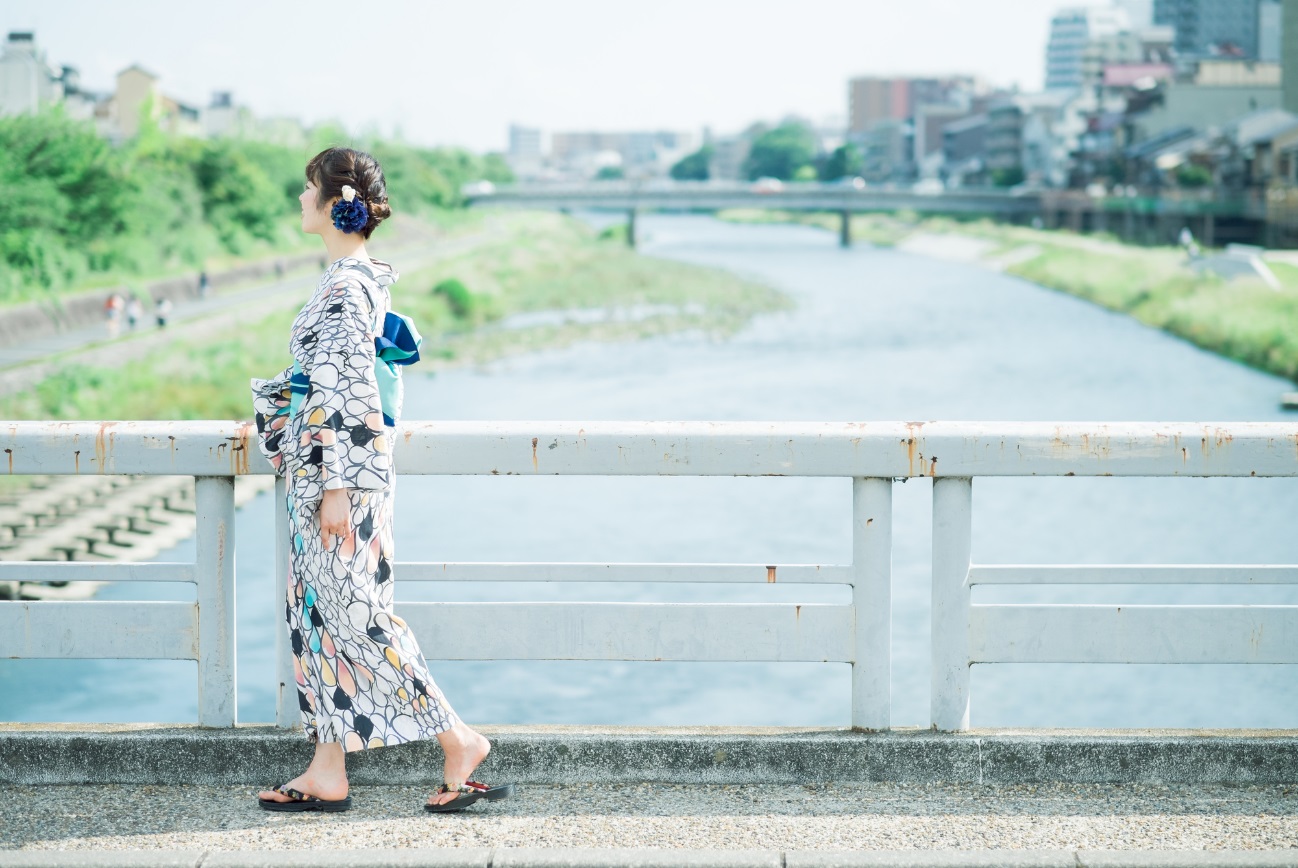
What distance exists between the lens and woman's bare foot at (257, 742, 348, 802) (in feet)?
10.3

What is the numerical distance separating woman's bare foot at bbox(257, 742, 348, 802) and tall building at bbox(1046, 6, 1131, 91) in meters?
144

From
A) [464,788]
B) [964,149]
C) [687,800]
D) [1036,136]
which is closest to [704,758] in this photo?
[687,800]

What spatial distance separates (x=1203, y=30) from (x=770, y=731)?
142873 mm

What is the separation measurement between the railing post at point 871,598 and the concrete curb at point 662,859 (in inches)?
20.6

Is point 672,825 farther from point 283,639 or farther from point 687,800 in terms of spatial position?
point 283,639

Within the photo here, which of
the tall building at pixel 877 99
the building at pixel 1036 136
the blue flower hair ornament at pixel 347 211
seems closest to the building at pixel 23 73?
the blue flower hair ornament at pixel 347 211

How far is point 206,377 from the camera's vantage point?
2638cm

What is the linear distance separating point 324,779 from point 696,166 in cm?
18317

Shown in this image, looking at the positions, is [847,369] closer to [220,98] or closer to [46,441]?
[46,441]

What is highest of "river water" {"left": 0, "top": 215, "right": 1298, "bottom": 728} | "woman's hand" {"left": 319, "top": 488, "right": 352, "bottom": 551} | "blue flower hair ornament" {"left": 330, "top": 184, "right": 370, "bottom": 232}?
"blue flower hair ornament" {"left": 330, "top": 184, "right": 370, "bottom": 232}

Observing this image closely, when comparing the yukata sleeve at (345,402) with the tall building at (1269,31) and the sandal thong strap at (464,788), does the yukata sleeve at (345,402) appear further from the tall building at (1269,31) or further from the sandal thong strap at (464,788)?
the tall building at (1269,31)

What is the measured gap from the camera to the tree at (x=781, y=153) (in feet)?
520


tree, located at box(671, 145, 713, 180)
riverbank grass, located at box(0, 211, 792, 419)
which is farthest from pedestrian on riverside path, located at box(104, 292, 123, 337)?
tree, located at box(671, 145, 713, 180)

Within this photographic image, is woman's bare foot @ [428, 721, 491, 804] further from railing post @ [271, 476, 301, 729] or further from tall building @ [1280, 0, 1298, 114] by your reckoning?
tall building @ [1280, 0, 1298, 114]
